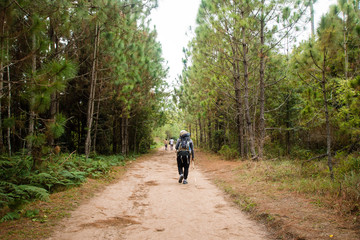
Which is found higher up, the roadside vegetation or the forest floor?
the roadside vegetation

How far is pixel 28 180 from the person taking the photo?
→ 5918 mm

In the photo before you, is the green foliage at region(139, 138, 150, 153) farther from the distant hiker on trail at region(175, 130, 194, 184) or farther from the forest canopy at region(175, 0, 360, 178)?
the distant hiker on trail at region(175, 130, 194, 184)

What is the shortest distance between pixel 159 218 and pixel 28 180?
359 centimetres

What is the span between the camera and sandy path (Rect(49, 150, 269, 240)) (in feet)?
12.9

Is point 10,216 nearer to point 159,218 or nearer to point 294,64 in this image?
point 159,218

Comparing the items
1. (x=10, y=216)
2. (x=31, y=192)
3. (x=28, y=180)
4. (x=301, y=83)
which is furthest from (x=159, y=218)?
(x=301, y=83)

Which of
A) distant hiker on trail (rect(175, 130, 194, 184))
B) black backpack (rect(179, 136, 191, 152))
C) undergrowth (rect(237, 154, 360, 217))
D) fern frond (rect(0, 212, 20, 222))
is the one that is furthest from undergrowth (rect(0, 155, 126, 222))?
undergrowth (rect(237, 154, 360, 217))

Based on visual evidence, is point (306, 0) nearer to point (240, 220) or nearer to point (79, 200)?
point (240, 220)

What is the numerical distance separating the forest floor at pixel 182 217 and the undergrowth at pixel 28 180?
293mm

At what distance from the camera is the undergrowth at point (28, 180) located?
4.46 meters

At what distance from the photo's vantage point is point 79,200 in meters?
5.92

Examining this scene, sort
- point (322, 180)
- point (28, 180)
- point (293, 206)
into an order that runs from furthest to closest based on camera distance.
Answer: point (322, 180), point (28, 180), point (293, 206)

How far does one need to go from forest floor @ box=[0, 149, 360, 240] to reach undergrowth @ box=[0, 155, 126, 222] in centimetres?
29

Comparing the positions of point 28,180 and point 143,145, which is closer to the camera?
point 28,180
